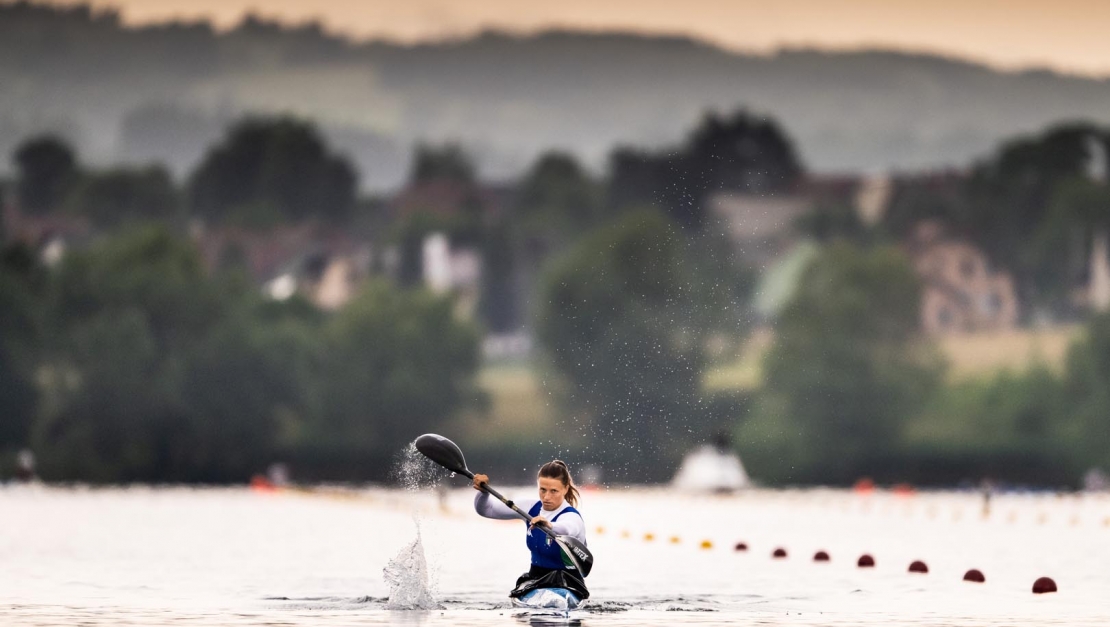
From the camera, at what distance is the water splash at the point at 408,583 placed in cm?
2205

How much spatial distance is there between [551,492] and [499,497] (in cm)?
56

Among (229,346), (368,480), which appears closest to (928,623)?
(368,480)

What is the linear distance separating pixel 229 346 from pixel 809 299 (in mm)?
28848

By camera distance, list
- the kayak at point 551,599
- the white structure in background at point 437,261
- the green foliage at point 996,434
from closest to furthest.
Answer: the kayak at point 551,599, the green foliage at point 996,434, the white structure in background at point 437,261

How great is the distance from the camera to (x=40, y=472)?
96.6m

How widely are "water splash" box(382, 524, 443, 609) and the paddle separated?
932mm

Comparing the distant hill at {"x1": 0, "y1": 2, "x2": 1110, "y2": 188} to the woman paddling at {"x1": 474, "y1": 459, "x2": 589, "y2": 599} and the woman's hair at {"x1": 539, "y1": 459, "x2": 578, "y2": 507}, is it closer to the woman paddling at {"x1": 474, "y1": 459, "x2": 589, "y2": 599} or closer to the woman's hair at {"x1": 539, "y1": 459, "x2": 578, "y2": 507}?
the woman paddling at {"x1": 474, "y1": 459, "x2": 589, "y2": 599}

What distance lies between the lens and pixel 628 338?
337ft

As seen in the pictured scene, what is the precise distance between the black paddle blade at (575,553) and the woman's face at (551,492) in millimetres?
369

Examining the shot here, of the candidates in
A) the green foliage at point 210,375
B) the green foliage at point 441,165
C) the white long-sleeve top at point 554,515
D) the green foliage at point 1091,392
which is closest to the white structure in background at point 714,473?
the green foliage at point 210,375

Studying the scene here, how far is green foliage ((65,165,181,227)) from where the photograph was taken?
424 ft

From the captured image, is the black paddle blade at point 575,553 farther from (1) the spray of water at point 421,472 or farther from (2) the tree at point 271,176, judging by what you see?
(2) the tree at point 271,176

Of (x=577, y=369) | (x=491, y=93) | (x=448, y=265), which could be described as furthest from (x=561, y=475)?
(x=491, y=93)

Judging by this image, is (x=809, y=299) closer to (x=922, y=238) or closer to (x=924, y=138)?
(x=922, y=238)
